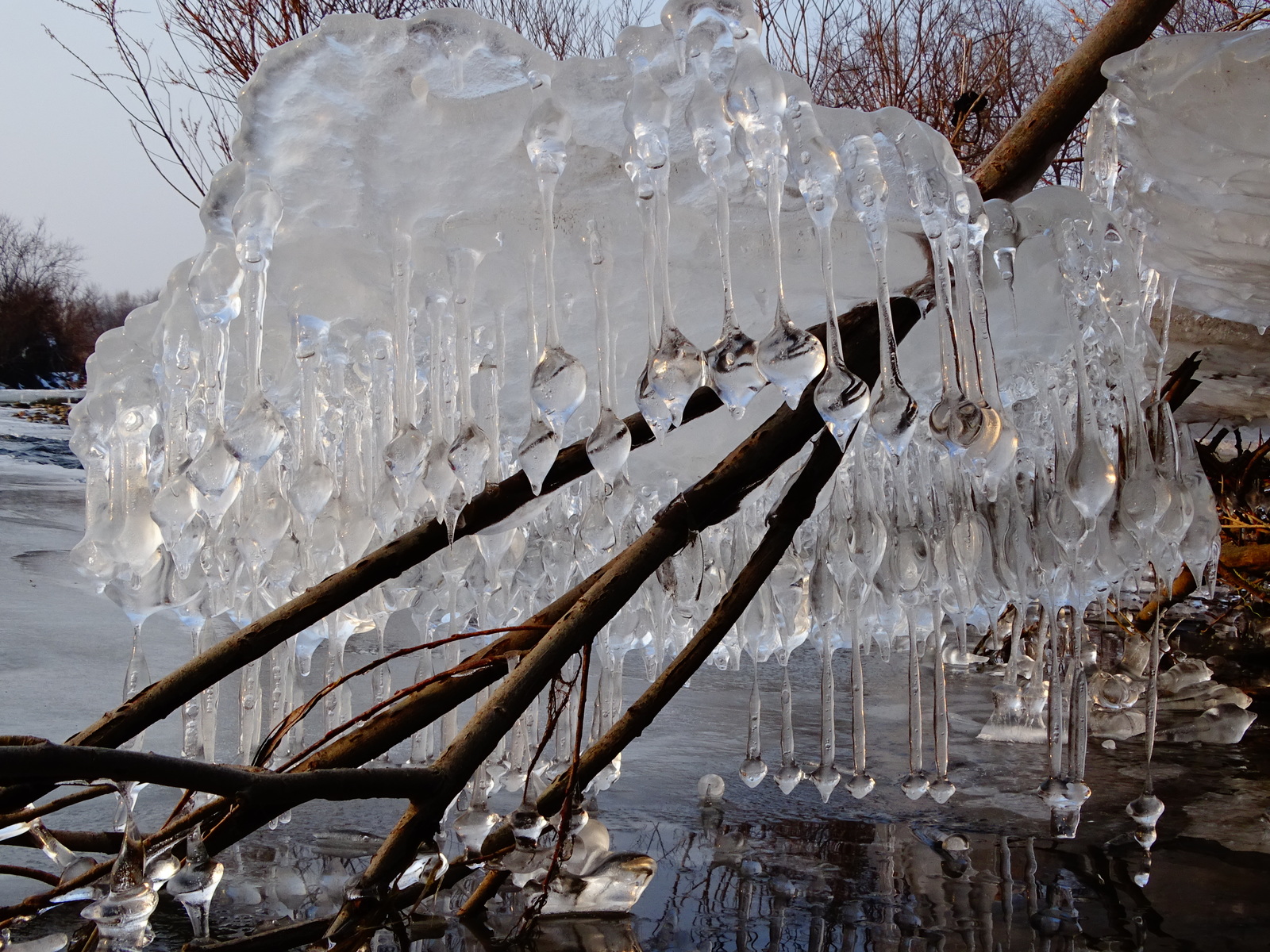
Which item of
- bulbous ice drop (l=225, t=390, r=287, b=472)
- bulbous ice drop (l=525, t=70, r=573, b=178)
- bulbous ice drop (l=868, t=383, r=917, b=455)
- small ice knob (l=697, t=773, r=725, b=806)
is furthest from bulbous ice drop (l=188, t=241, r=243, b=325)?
small ice knob (l=697, t=773, r=725, b=806)

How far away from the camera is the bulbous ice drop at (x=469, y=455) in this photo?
1.31 metres

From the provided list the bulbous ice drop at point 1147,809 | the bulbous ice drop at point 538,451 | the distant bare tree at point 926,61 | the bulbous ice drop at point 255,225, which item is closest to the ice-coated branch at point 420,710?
the bulbous ice drop at point 538,451

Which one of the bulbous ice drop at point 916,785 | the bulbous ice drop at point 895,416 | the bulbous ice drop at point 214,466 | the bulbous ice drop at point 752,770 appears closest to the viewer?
the bulbous ice drop at point 895,416

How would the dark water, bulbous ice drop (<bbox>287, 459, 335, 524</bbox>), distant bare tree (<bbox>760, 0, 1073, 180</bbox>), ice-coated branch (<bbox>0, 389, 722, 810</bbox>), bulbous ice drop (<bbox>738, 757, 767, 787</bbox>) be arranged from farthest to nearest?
distant bare tree (<bbox>760, 0, 1073, 180</bbox>), bulbous ice drop (<bbox>738, 757, 767, 787</bbox>), the dark water, bulbous ice drop (<bbox>287, 459, 335, 524</bbox>), ice-coated branch (<bbox>0, 389, 722, 810</bbox>)

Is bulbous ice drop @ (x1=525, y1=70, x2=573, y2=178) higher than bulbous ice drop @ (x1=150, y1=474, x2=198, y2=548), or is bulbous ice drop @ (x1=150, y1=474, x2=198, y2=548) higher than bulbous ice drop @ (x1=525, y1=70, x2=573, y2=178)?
bulbous ice drop @ (x1=525, y1=70, x2=573, y2=178)

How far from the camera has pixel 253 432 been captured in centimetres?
126

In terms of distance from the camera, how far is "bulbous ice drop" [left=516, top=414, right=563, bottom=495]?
1162 millimetres

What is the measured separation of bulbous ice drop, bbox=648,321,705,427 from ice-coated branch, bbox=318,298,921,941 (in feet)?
1.07

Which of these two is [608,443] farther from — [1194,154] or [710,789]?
[710,789]

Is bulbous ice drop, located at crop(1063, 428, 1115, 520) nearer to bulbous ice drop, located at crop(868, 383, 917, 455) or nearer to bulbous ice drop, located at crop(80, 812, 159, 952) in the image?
bulbous ice drop, located at crop(868, 383, 917, 455)

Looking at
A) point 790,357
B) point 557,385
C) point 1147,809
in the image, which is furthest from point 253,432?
point 1147,809

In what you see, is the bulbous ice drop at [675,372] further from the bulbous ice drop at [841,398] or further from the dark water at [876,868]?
the dark water at [876,868]

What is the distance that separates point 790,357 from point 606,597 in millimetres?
488

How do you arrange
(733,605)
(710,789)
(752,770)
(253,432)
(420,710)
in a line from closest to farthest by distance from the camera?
(253,432), (420,710), (733,605), (752,770), (710,789)
